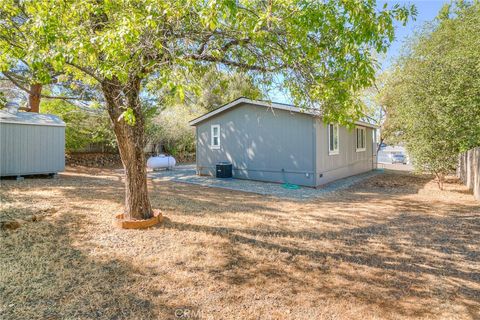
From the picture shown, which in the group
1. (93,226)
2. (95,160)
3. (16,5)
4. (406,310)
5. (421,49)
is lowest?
(406,310)

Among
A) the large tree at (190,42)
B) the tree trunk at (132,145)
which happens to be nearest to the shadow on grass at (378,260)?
the tree trunk at (132,145)

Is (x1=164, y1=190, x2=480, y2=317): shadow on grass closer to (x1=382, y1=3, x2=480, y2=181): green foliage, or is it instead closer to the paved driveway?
the paved driveway

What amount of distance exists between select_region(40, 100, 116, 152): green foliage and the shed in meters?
5.20

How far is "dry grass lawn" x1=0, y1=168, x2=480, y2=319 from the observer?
296 cm

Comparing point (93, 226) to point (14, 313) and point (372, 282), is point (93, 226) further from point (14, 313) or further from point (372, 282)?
point (372, 282)

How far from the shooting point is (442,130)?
9859 millimetres

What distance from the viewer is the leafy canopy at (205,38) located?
10.9ft

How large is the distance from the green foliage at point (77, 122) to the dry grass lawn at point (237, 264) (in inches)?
421

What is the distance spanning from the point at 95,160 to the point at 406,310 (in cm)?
1878

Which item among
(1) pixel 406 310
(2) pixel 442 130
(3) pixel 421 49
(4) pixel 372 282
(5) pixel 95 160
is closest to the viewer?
(1) pixel 406 310

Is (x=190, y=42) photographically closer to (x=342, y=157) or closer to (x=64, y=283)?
(x=64, y=283)

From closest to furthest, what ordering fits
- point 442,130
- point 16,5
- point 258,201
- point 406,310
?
point 406,310, point 16,5, point 258,201, point 442,130

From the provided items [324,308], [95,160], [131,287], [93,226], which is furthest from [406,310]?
[95,160]

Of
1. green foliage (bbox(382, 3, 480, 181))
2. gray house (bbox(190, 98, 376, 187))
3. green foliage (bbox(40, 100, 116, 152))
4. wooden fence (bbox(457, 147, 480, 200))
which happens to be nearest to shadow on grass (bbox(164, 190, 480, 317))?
wooden fence (bbox(457, 147, 480, 200))
